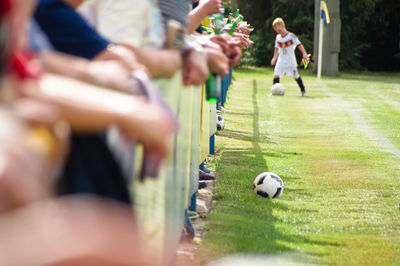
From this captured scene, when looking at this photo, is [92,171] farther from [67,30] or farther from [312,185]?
[312,185]

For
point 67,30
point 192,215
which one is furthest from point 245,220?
point 67,30

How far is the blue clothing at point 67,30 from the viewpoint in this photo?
7.98ft

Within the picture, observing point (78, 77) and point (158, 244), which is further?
point (158, 244)

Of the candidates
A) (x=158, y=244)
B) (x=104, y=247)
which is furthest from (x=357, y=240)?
(x=104, y=247)

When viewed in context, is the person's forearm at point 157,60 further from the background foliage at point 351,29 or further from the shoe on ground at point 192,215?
the background foliage at point 351,29

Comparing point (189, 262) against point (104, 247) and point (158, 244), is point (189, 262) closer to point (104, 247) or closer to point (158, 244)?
point (158, 244)

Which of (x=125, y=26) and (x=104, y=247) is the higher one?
(x=125, y=26)

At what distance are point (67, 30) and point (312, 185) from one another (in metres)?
6.13

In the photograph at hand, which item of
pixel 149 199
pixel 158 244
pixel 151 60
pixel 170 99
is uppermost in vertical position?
pixel 151 60

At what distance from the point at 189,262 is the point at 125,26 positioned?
234 centimetres

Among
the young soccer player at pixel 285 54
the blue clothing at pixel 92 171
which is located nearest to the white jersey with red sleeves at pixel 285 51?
the young soccer player at pixel 285 54

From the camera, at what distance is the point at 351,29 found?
136ft

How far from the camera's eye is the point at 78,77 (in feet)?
6.39

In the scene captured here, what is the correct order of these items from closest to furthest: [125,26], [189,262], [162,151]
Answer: [162,151] → [125,26] → [189,262]
